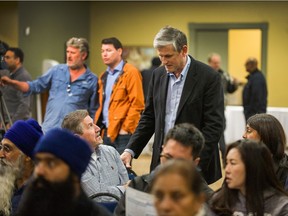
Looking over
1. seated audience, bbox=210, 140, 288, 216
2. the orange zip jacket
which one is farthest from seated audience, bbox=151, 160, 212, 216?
the orange zip jacket

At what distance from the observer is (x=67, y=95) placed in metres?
6.43

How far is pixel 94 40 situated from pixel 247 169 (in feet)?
37.9

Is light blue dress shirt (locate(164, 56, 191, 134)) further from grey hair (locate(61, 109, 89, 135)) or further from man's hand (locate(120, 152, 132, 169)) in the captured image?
grey hair (locate(61, 109, 89, 135))

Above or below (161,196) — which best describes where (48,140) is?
above

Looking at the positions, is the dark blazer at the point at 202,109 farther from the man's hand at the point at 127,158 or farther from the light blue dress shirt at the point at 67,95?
the light blue dress shirt at the point at 67,95

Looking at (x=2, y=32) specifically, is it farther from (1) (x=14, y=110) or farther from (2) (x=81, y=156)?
(2) (x=81, y=156)

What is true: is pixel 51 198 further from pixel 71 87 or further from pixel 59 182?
pixel 71 87

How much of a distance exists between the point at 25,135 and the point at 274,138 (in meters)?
1.34

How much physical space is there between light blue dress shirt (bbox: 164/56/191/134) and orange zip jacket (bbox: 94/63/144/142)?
149 cm

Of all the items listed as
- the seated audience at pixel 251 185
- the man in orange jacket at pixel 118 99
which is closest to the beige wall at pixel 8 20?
the man in orange jacket at pixel 118 99

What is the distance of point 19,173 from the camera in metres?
3.67

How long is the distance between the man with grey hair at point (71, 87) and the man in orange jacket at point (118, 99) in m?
0.16

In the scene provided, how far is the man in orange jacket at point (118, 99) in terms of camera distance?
6.01m

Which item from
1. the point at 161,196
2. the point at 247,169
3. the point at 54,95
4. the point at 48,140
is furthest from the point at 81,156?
the point at 54,95
